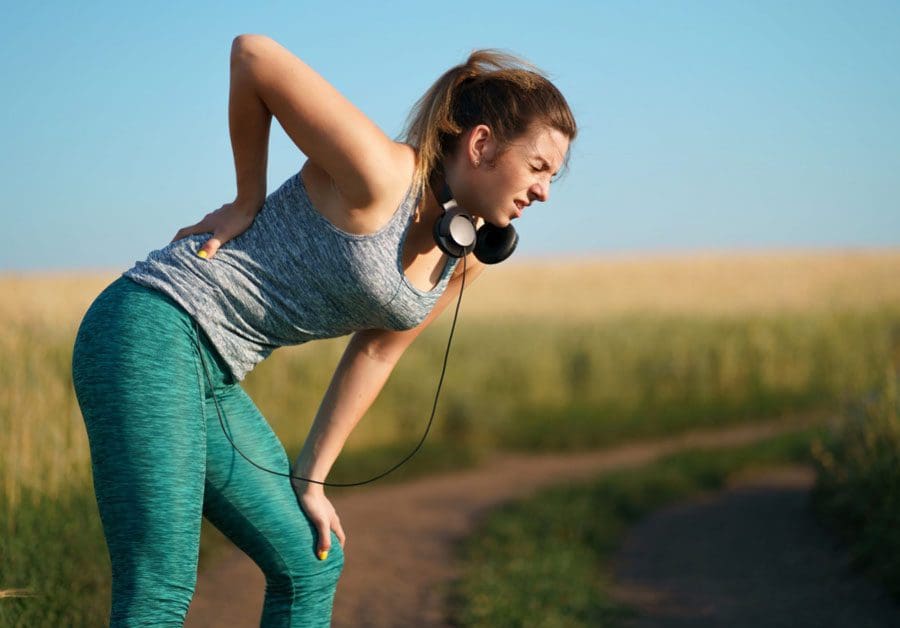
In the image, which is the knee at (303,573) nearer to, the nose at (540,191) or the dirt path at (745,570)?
the nose at (540,191)

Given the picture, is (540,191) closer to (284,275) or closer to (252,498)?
(284,275)

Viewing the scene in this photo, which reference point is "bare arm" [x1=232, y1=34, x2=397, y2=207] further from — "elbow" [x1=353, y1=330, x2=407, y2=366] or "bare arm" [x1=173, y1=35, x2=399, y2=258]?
"elbow" [x1=353, y1=330, x2=407, y2=366]

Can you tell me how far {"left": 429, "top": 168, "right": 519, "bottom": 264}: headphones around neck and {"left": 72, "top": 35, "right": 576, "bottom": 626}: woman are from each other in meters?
0.03

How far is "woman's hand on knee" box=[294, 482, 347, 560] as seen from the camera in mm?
2336

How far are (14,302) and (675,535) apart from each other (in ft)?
15.6

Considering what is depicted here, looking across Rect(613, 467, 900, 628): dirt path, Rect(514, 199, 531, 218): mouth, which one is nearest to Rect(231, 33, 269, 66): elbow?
Rect(514, 199, 531, 218): mouth

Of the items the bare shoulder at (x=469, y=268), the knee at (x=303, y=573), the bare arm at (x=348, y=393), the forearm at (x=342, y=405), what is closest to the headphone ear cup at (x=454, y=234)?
the bare shoulder at (x=469, y=268)

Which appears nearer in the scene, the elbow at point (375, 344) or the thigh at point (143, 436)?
the thigh at point (143, 436)

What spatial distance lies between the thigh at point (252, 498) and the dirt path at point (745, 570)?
2545 mm

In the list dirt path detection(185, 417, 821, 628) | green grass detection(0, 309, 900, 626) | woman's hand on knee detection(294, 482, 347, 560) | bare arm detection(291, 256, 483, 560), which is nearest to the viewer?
woman's hand on knee detection(294, 482, 347, 560)

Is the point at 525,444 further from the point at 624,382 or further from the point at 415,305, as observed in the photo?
the point at 415,305

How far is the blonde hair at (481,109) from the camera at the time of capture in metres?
2.16

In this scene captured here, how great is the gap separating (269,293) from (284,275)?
0.06 m

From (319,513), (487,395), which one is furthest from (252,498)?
(487,395)
